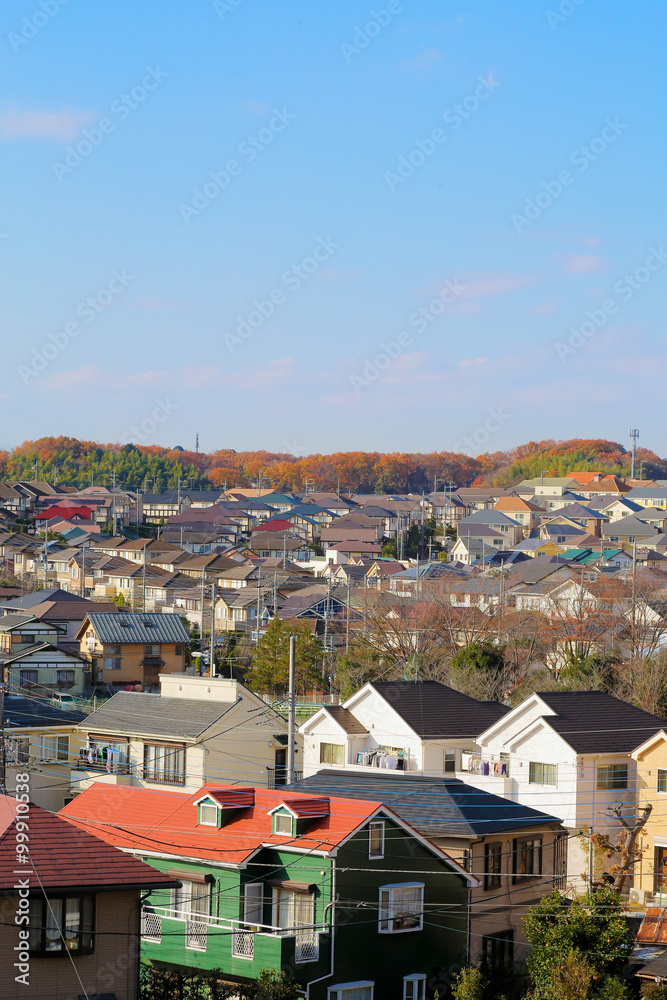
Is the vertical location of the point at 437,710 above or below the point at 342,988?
above

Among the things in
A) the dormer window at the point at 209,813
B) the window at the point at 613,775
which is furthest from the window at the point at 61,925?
the window at the point at 613,775

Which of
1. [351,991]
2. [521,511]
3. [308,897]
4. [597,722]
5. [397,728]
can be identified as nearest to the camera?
[351,991]

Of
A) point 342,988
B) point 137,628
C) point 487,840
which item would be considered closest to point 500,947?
point 487,840

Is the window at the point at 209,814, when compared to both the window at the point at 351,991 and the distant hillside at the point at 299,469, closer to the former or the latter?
the window at the point at 351,991

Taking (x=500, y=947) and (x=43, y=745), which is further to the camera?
(x=43, y=745)

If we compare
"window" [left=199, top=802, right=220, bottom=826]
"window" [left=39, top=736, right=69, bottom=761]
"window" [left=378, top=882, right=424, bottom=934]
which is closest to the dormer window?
"window" [left=199, top=802, right=220, bottom=826]

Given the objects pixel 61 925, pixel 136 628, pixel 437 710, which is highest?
pixel 136 628

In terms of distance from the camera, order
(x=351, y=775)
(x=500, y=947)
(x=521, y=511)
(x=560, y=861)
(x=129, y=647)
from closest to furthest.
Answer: (x=500, y=947) → (x=560, y=861) → (x=351, y=775) → (x=129, y=647) → (x=521, y=511)

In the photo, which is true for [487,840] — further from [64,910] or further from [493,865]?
[64,910]

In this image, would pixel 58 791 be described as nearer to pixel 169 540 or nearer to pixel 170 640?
pixel 170 640
